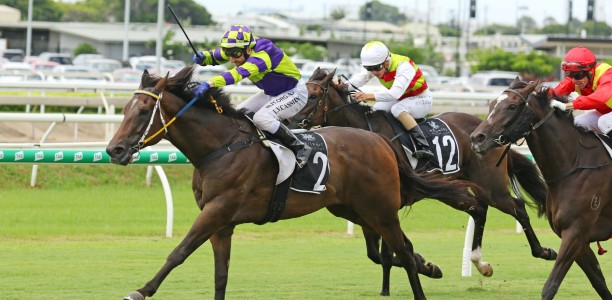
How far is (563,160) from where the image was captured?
7625mm

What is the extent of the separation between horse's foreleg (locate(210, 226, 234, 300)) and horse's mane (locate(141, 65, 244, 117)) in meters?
0.82

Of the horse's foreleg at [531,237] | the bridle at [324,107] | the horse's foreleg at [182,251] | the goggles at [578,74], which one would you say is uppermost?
the goggles at [578,74]

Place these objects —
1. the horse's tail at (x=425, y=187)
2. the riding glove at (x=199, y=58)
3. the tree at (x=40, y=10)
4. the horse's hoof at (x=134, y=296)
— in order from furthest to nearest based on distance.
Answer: the tree at (x=40, y=10)
the horse's tail at (x=425, y=187)
the riding glove at (x=199, y=58)
the horse's hoof at (x=134, y=296)

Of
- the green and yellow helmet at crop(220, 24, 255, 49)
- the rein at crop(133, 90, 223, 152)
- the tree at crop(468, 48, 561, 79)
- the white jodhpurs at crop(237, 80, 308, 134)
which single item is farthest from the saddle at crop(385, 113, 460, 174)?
the tree at crop(468, 48, 561, 79)

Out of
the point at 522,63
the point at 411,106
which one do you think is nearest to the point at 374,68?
the point at 411,106

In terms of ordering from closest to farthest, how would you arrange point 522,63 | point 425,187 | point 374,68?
point 425,187 < point 374,68 < point 522,63

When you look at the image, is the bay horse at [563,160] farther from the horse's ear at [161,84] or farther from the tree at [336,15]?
the tree at [336,15]

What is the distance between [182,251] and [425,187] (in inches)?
87.2

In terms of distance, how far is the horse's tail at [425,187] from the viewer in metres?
8.30

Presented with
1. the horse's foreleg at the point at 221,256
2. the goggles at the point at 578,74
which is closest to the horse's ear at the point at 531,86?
the goggles at the point at 578,74

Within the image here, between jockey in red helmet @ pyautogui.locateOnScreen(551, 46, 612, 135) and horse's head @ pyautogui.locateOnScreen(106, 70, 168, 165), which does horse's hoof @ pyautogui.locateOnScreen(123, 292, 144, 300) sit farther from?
jockey in red helmet @ pyautogui.locateOnScreen(551, 46, 612, 135)

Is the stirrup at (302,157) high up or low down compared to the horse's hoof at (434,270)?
up

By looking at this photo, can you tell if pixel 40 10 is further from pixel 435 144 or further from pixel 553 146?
pixel 553 146

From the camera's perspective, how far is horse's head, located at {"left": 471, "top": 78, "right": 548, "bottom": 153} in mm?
7359
